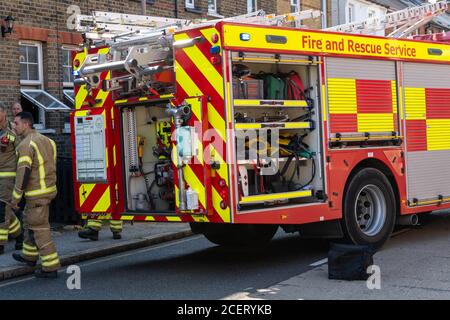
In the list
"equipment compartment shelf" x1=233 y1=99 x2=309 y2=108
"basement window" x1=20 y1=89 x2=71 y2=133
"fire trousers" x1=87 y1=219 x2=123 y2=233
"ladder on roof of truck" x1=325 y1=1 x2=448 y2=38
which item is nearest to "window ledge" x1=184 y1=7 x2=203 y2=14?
"basement window" x1=20 y1=89 x2=71 y2=133

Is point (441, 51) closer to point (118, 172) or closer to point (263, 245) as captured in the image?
point (263, 245)

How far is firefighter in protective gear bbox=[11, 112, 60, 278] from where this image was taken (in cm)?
764

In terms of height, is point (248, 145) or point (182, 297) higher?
point (248, 145)

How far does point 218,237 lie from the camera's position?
929 centimetres

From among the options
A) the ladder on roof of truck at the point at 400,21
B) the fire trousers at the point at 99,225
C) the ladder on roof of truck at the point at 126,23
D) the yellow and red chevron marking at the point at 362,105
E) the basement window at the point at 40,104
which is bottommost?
the fire trousers at the point at 99,225

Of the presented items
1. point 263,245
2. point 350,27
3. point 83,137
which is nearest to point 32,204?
point 83,137

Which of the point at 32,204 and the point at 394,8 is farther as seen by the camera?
the point at 394,8

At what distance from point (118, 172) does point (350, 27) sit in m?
4.58

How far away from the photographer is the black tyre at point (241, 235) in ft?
29.7

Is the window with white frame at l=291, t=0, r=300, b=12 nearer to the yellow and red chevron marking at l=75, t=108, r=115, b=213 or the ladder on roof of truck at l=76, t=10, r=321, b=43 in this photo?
the ladder on roof of truck at l=76, t=10, r=321, b=43

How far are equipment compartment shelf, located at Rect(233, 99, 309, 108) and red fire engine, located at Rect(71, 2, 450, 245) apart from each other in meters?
0.02

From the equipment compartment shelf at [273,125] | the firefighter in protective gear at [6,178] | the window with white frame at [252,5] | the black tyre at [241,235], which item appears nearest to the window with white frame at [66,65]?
the firefighter in protective gear at [6,178]

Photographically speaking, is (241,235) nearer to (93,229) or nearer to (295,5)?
(93,229)

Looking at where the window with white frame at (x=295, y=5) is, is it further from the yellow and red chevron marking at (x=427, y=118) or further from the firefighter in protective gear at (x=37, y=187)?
the firefighter in protective gear at (x=37, y=187)
